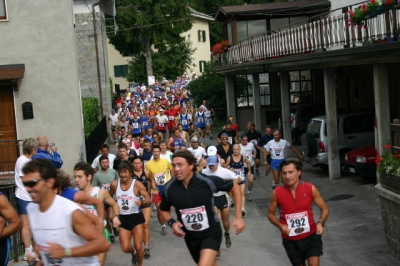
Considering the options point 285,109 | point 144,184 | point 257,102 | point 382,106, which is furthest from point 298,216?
point 257,102

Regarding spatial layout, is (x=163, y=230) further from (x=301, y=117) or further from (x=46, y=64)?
(x=301, y=117)

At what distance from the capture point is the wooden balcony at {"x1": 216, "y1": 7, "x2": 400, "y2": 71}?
1620 cm

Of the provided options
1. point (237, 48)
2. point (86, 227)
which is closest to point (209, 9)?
point (237, 48)

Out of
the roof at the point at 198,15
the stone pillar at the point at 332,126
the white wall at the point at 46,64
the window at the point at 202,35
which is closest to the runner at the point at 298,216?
the stone pillar at the point at 332,126

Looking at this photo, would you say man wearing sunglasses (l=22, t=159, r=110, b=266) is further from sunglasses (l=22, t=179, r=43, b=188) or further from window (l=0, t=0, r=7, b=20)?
window (l=0, t=0, r=7, b=20)

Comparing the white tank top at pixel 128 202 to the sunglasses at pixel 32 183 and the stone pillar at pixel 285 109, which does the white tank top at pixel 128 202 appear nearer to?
the sunglasses at pixel 32 183

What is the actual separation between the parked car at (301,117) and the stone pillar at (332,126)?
853 centimetres

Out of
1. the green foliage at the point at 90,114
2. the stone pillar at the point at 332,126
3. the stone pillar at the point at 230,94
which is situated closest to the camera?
the stone pillar at the point at 332,126

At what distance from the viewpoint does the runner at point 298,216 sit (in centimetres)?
850

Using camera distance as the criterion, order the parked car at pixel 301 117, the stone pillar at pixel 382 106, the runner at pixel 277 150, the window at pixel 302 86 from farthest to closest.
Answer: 1. the window at pixel 302 86
2. the parked car at pixel 301 117
3. the runner at pixel 277 150
4. the stone pillar at pixel 382 106

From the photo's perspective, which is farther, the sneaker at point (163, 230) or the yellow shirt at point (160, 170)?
the yellow shirt at point (160, 170)

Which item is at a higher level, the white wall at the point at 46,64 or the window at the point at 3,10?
the window at the point at 3,10

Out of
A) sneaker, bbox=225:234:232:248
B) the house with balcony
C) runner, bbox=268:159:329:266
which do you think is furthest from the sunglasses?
sneaker, bbox=225:234:232:248

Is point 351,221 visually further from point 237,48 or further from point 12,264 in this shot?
point 237,48
